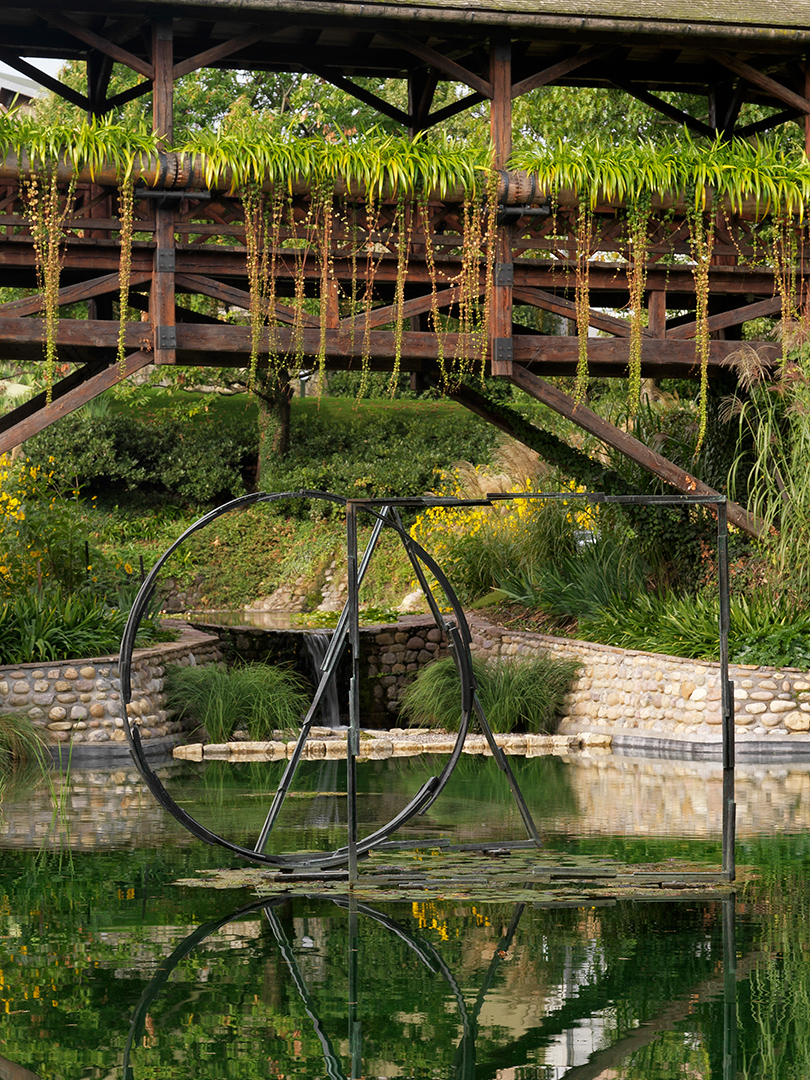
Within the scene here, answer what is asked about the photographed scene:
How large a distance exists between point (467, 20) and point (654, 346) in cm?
321

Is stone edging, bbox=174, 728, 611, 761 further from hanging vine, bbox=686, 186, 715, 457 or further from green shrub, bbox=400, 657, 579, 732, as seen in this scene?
hanging vine, bbox=686, 186, 715, 457

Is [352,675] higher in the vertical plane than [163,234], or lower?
lower

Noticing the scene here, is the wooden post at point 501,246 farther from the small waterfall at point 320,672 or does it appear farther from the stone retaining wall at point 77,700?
the small waterfall at point 320,672

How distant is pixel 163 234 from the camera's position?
37.8 feet

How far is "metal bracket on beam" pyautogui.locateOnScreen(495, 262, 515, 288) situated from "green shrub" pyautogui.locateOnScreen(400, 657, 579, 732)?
3.66 meters

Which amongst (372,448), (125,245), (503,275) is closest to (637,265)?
(503,275)

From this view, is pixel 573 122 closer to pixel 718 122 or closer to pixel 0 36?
pixel 718 122

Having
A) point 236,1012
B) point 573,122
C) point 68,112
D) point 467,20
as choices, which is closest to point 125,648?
point 236,1012

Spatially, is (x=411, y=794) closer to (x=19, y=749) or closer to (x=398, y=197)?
(x=19, y=749)

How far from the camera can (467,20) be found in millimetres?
11500

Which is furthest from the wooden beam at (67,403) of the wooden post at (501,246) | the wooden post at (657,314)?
the wooden post at (657,314)

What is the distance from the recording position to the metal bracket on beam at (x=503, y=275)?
39.1 ft

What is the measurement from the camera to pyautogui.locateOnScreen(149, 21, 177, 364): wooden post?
1138cm

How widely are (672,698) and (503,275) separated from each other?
3.95m
